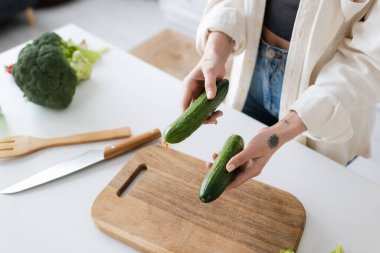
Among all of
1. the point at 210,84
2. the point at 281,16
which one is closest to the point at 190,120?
the point at 210,84

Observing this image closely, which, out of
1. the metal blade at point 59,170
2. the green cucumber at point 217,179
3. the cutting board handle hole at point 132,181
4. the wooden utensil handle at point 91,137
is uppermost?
the green cucumber at point 217,179

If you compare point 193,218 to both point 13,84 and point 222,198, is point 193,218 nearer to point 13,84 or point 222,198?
point 222,198

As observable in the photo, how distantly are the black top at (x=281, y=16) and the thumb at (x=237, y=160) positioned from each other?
1.52ft

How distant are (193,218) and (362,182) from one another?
49 centimetres

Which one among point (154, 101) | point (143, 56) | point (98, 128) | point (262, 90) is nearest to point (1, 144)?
point (98, 128)

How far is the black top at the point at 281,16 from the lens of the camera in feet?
3.75

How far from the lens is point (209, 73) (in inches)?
41.8

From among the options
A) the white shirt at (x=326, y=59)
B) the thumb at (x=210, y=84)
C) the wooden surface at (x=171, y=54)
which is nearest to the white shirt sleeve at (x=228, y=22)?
the white shirt at (x=326, y=59)

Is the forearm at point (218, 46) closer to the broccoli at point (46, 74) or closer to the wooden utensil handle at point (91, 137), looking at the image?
the wooden utensil handle at point (91, 137)

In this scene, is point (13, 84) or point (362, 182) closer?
point (362, 182)

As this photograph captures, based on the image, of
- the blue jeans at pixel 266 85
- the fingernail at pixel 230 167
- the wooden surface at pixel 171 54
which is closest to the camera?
the fingernail at pixel 230 167

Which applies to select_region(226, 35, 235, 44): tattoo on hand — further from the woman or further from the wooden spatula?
the wooden spatula

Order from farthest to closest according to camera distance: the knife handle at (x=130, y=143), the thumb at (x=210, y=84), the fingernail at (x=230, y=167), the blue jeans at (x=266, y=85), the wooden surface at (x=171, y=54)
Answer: the wooden surface at (x=171, y=54), the blue jeans at (x=266, y=85), the knife handle at (x=130, y=143), the thumb at (x=210, y=84), the fingernail at (x=230, y=167)

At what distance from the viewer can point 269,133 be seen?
3.14 ft
